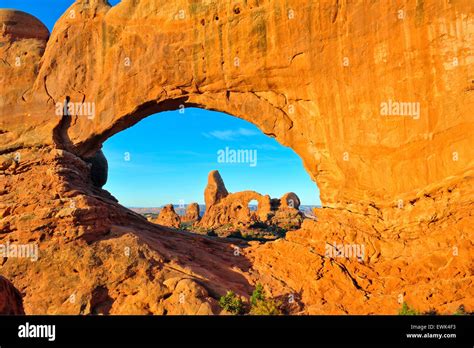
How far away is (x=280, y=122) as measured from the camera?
19.6m

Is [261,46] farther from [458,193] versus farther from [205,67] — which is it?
[458,193]

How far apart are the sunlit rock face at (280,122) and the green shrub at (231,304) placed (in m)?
0.50

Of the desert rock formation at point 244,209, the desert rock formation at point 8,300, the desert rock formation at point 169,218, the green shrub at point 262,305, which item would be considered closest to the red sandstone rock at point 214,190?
the desert rock formation at point 244,209

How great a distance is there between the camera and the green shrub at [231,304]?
12.9m

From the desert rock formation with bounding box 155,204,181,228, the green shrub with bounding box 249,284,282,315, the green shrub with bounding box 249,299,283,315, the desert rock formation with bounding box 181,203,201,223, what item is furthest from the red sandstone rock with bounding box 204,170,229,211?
the green shrub with bounding box 249,299,283,315

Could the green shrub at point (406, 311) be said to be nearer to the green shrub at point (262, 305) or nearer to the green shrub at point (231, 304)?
the green shrub at point (262, 305)

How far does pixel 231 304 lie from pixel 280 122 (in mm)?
10864

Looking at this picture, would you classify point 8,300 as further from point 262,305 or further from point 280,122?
point 280,122

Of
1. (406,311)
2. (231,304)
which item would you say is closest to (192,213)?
(231,304)

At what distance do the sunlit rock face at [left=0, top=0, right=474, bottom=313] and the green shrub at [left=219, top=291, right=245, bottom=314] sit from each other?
50 centimetres

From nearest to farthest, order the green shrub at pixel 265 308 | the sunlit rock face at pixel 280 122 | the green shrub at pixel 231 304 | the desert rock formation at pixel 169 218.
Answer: the green shrub at pixel 265 308 → the green shrub at pixel 231 304 → the sunlit rock face at pixel 280 122 → the desert rock formation at pixel 169 218

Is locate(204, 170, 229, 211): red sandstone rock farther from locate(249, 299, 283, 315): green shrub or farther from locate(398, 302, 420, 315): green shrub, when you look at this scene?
locate(398, 302, 420, 315): green shrub

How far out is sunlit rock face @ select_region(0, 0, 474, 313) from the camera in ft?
48.3

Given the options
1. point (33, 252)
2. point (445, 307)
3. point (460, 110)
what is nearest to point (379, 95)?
point (460, 110)
